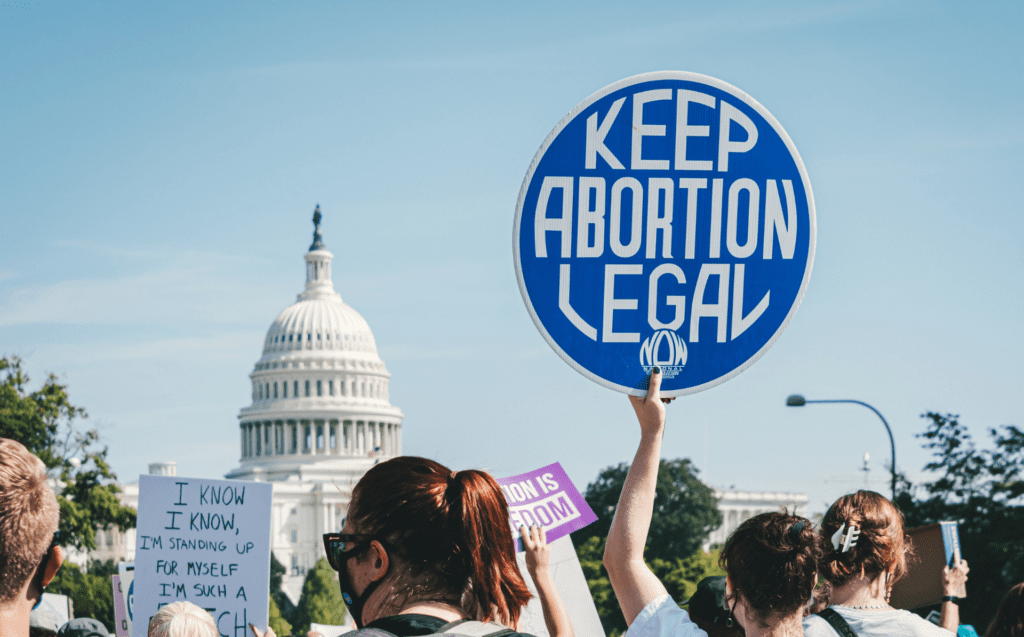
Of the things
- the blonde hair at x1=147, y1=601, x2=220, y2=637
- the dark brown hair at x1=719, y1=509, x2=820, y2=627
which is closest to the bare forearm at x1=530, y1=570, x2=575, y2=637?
the dark brown hair at x1=719, y1=509, x2=820, y2=627

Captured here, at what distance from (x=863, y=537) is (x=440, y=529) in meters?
1.54

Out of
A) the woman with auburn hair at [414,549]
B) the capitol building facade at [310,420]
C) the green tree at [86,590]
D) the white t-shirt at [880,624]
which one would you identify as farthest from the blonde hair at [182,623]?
the capitol building facade at [310,420]

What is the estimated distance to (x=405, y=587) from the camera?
2.54 m

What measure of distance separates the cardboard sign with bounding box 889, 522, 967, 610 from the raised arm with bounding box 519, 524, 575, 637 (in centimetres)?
172

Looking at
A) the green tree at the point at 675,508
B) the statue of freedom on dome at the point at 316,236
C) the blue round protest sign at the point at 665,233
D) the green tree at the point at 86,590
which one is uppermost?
the statue of freedom on dome at the point at 316,236

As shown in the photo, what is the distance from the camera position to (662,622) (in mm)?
3107

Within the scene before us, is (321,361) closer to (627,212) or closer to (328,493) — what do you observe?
(328,493)

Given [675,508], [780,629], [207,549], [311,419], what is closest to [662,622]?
[780,629]

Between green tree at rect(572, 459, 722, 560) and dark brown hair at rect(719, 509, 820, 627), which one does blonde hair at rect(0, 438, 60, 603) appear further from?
green tree at rect(572, 459, 722, 560)

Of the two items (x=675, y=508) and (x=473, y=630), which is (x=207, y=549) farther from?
(x=675, y=508)

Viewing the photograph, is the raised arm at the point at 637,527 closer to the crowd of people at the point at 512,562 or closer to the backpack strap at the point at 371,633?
the crowd of people at the point at 512,562

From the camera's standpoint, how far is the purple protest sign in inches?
257

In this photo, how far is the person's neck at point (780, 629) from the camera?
323 centimetres

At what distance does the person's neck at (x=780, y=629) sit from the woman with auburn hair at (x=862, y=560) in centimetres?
35
